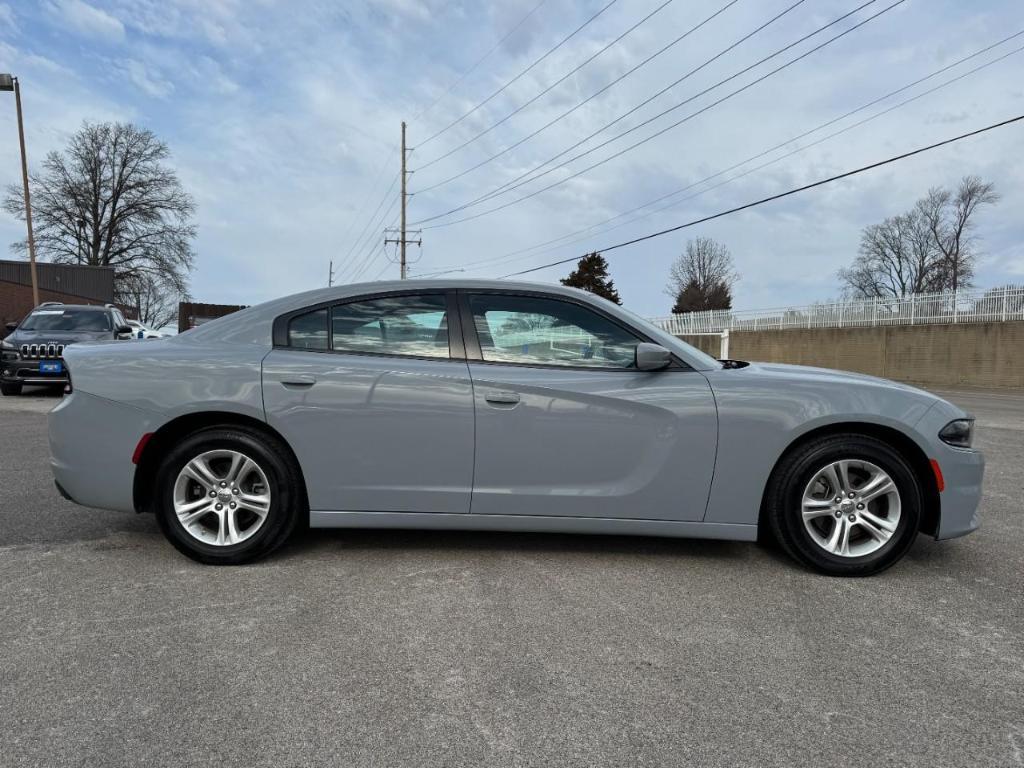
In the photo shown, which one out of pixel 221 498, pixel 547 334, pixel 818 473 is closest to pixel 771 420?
pixel 818 473

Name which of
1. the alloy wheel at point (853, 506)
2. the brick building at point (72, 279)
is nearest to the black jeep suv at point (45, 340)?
the alloy wheel at point (853, 506)

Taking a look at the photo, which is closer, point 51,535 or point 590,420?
point 590,420

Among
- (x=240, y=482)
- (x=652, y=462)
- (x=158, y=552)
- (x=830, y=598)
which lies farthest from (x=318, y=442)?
(x=830, y=598)

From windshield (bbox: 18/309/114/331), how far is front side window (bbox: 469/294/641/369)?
1156cm

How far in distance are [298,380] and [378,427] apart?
0.48 metres

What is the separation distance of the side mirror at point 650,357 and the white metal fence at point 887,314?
58.0 ft

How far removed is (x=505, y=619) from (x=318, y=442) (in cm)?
130

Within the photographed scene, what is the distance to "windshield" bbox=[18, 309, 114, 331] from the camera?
12199 mm

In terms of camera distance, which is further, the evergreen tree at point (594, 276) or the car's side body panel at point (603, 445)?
the evergreen tree at point (594, 276)

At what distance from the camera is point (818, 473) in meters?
3.25

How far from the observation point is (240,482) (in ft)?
11.0

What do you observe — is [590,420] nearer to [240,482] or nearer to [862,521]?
[862,521]

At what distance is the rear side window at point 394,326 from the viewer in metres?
3.43

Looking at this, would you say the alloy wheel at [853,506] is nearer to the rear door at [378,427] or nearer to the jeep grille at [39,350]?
the rear door at [378,427]
